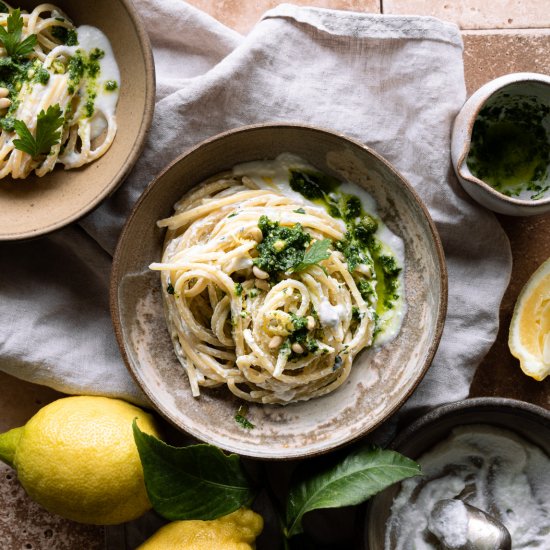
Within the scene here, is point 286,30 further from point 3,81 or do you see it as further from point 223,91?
point 3,81

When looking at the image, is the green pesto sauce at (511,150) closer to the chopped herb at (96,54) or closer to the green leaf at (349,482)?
the green leaf at (349,482)

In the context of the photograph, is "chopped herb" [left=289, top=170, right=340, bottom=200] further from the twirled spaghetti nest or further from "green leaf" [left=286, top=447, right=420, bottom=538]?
"green leaf" [left=286, top=447, right=420, bottom=538]

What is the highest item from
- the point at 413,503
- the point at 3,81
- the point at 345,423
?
the point at 3,81

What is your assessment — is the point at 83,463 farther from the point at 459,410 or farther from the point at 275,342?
the point at 459,410

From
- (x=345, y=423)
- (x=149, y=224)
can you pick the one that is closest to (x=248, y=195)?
(x=149, y=224)

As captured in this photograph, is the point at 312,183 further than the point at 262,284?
Yes

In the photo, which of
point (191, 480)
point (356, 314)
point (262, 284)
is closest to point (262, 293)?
point (262, 284)

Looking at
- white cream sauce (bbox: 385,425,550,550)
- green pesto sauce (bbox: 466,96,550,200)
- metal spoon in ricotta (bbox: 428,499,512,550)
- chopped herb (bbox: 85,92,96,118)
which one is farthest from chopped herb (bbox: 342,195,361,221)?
metal spoon in ricotta (bbox: 428,499,512,550)
